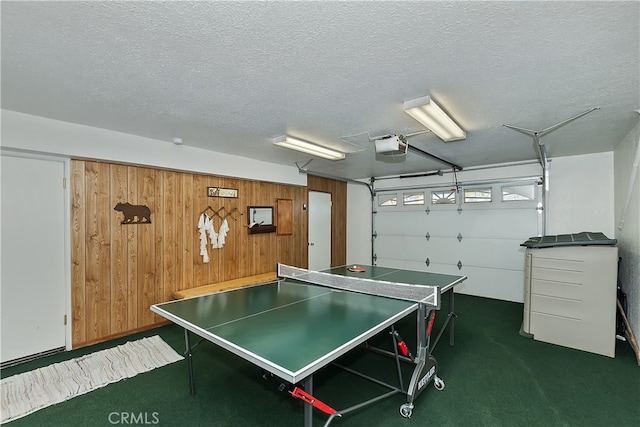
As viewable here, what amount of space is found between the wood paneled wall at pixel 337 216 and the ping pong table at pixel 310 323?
398cm

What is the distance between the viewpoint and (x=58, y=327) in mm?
3340

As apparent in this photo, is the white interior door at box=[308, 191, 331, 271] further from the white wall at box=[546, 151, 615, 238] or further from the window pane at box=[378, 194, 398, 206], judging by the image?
the white wall at box=[546, 151, 615, 238]

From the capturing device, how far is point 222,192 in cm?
486

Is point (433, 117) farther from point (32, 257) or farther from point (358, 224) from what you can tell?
point (358, 224)

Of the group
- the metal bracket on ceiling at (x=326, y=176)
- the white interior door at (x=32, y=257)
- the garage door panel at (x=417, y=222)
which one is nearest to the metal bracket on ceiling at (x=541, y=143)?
the garage door panel at (x=417, y=222)

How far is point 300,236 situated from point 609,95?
5.16m

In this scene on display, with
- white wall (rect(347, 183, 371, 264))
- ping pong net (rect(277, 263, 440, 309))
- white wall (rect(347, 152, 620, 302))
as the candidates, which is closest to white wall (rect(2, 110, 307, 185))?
ping pong net (rect(277, 263, 440, 309))

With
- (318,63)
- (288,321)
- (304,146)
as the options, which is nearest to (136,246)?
(304,146)

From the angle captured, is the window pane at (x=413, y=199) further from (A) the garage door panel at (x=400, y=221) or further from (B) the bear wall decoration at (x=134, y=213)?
(B) the bear wall decoration at (x=134, y=213)

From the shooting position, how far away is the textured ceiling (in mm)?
1499

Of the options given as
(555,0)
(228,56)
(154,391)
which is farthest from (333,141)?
(154,391)

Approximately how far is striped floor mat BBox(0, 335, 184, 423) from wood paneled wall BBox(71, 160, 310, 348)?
0.52 metres

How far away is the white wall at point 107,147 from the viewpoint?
2.86 m

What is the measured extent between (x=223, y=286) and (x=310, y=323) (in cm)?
284
